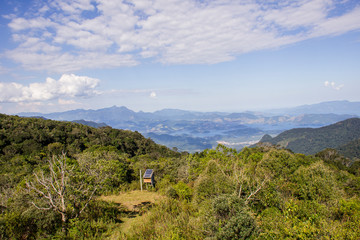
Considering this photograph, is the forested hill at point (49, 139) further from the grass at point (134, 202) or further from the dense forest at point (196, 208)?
the dense forest at point (196, 208)

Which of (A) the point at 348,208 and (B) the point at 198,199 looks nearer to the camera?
(A) the point at 348,208

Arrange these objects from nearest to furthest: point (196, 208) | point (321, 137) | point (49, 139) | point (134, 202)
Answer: point (196, 208) < point (134, 202) < point (49, 139) < point (321, 137)

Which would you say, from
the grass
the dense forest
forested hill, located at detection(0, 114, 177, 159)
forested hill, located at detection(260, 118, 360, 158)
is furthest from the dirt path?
forested hill, located at detection(260, 118, 360, 158)

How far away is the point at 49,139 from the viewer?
4016cm

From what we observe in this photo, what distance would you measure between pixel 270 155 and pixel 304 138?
191739 millimetres

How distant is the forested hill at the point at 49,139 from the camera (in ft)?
109

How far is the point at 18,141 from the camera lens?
34875 mm

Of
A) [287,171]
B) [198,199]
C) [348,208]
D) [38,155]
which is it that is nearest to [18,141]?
[38,155]

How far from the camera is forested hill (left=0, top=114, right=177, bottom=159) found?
33.2 metres

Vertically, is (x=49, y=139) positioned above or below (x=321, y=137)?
above

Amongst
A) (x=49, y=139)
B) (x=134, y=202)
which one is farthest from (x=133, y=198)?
(x=49, y=139)

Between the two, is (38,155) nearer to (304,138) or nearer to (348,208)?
(348,208)

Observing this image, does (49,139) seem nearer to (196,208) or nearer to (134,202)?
(134,202)

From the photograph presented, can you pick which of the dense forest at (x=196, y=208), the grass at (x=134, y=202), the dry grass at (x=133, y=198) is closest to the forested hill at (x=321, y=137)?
the dense forest at (x=196, y=208)
